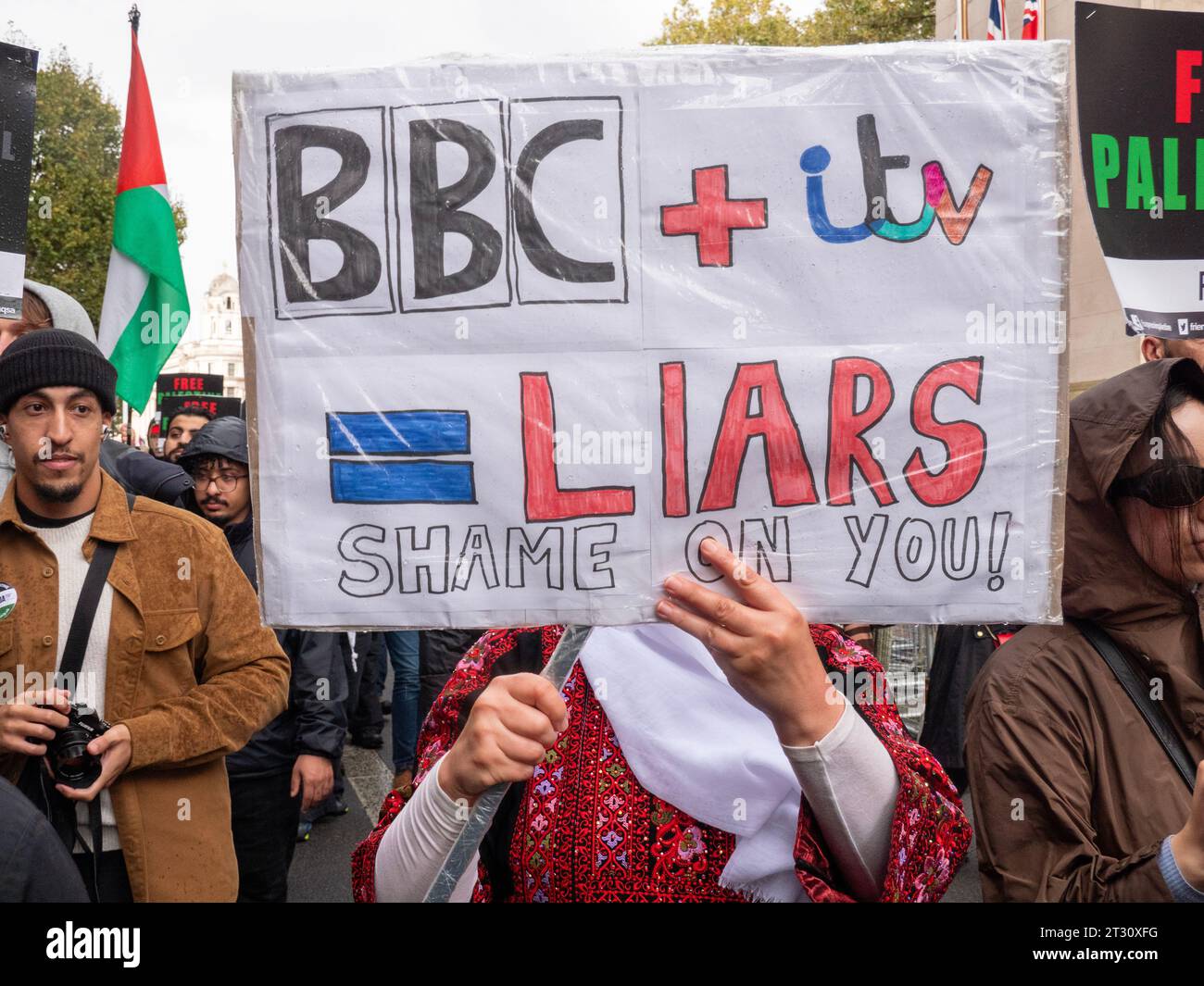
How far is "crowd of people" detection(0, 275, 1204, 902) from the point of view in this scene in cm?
168

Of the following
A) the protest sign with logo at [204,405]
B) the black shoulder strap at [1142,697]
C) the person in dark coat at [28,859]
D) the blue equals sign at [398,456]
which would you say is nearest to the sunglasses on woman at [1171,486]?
the black shoulder strap at [1142,697]

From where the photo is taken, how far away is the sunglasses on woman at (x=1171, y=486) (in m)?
1.93

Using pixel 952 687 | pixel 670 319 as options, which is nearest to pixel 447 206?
pixel 670 319

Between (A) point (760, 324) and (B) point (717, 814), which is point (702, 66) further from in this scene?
(B) point (717, 814)

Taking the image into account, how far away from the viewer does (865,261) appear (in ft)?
5.84

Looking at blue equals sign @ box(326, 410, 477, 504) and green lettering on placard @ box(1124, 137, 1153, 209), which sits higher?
green lettering on placard @ box(1124, 137, 1153, 209)

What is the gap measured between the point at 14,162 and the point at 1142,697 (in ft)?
8.77

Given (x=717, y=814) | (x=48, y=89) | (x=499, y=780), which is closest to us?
(x=499, y=780)

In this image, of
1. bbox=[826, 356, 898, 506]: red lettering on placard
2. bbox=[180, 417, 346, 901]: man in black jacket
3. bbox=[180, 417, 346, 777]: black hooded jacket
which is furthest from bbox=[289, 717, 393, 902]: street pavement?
bbox=[826, 356, 898, 506]: red lettering on placard

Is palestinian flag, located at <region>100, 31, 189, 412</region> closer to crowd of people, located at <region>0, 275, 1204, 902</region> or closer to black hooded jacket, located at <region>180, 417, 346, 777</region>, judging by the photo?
black hooded jacket, located at <region>180, 417, 346, 777</region>

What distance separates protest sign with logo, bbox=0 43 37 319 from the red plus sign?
167cm

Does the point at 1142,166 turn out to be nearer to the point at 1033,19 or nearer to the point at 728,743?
the point at 728,743
